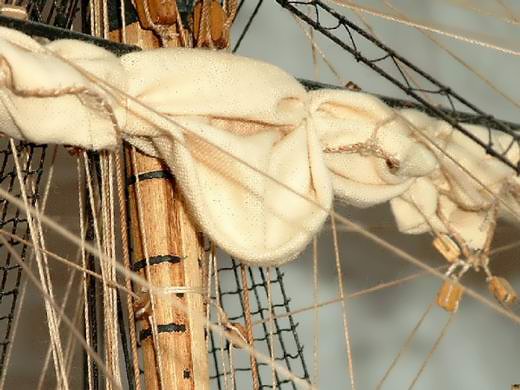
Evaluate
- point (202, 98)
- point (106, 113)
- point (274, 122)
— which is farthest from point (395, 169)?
point (106, 113)

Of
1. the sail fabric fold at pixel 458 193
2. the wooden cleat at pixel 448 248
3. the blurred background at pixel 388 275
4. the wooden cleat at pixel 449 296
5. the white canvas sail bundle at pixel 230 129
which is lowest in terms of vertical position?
the blurred background at pixel 388 275

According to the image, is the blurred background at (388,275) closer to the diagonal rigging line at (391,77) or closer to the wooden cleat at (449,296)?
the diagonal rigging line at (391,77)

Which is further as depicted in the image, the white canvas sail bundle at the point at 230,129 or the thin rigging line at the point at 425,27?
the thin rigging line at the point at 425,27

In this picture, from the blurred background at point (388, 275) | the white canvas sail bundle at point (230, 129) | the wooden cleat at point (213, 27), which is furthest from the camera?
the blurred background at point (388, 275)

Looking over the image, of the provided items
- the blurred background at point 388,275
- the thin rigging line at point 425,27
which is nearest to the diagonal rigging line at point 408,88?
the thin rigging line at point 425,27

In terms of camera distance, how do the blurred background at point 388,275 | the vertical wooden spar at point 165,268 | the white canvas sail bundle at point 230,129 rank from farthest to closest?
the blurred background at point 388,275
the vertical wooden spar at point 165,268
the white canvas sail bundle at point 230,129

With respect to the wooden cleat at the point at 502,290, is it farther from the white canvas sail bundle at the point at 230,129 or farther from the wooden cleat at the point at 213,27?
the wooden cleat at the point at 213,27

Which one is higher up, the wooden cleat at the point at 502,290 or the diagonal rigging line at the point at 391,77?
the diagonal rigging line at the point at 391,77

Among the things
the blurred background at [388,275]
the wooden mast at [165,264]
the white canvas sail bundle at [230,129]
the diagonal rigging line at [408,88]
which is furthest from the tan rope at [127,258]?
the blurred background at [388,275]
